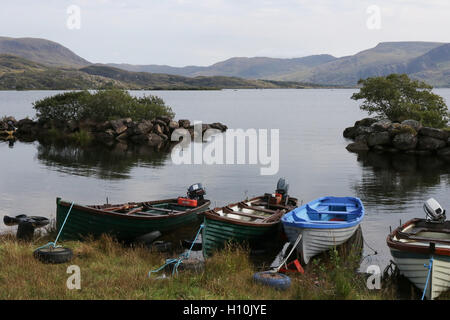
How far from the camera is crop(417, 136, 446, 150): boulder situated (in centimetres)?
5159

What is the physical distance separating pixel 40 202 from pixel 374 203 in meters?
19.9

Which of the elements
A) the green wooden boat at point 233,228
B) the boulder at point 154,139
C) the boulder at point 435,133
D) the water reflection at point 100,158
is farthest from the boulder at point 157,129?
the green wooden boat at point 233,228

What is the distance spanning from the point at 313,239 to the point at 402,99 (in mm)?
56386

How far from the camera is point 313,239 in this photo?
1752 cm

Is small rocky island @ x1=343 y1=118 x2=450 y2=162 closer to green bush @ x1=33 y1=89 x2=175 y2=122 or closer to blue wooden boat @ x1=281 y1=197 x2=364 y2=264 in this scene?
green bush @ x1=33 y1=89 x2=175 y2=122

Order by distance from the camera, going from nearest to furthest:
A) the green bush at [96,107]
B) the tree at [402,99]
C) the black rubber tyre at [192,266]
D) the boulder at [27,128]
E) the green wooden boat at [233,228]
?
the black rubber tyre at [192,266], the green wooden boat at [233,228], the tree at [402,99], the green bush at [96,107], the boulder at [27,128]

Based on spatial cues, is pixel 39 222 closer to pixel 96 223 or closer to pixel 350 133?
pixel 96 223

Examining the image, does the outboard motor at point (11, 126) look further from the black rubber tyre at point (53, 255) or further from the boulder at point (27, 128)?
the black rubber tyre at point (53, 255)

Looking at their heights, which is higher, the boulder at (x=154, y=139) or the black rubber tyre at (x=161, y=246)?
the boulder at (x=154, y=139)

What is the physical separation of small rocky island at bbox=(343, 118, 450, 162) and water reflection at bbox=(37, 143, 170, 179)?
2327cm

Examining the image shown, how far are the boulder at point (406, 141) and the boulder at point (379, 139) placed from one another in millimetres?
1268

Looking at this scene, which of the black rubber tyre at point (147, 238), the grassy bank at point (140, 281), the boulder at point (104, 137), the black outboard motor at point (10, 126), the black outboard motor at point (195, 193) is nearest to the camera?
the grassy bank at point (140, 281)

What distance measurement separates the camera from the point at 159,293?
11.3m

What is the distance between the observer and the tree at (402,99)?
208 feet
